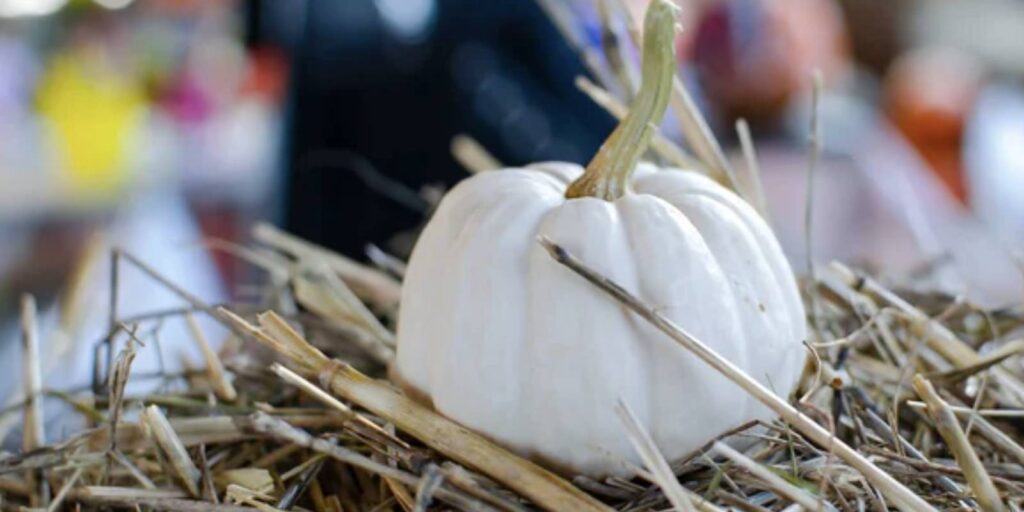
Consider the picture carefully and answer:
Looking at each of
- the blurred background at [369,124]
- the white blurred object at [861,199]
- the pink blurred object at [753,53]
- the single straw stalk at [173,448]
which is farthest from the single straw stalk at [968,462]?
the pink blurred object at [753,53]

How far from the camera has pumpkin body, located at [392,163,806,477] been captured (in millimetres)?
458

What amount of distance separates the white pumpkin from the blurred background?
680 millimetres

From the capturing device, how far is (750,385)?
0.44 metres

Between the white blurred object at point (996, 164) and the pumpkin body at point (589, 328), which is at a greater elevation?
the pumpkin body at point (589, 328)

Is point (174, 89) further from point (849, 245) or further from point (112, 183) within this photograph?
point (849, 245)

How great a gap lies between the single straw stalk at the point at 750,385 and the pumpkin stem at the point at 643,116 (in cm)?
6

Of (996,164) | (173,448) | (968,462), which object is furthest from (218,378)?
(996,164)

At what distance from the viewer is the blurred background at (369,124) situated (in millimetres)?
1312

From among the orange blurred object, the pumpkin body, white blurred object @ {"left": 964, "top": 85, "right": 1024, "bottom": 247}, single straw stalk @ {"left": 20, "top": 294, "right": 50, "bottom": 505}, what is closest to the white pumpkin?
the pumpkin body

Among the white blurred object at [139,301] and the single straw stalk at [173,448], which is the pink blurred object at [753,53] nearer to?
the white blurred object at [139,301]

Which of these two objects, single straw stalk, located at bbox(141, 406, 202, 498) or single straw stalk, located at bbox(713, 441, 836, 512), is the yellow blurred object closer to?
single straw stalk, located at bbox(141, 406, 202, 498)

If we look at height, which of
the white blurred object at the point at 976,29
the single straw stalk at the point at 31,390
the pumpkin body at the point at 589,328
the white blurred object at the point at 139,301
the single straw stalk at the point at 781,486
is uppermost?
the white blurred object at the point at 976,29

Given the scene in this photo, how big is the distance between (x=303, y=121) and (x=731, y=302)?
0.99m

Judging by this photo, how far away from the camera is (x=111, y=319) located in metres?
0.57
